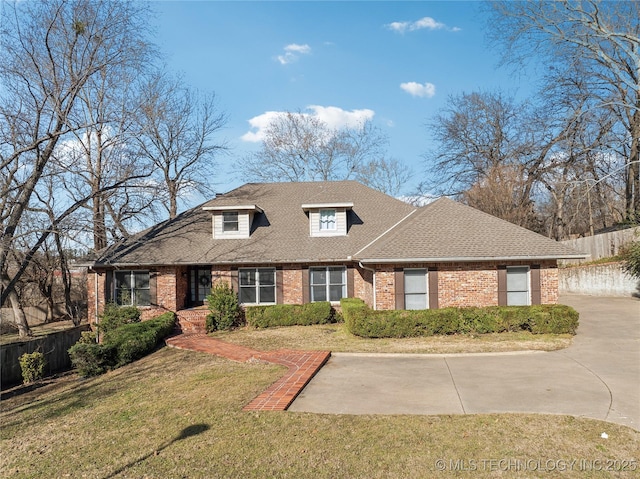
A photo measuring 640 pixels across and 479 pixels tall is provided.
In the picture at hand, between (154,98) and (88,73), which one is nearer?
(88,73)

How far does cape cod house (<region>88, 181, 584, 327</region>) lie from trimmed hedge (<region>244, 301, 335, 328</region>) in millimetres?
1040

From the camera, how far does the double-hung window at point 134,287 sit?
17125 mm

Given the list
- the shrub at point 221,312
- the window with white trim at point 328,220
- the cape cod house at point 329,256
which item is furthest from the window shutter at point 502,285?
the shrub at point 221,312

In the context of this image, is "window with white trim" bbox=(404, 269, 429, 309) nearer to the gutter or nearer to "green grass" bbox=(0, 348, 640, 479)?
the gutter

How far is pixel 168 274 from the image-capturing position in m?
16.9

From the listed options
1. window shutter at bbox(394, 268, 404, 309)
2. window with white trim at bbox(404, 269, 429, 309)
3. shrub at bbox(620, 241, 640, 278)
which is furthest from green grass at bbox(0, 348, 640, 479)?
shrub at bbox(620, 241, 640, 278)

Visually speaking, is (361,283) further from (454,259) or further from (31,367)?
(31,367)

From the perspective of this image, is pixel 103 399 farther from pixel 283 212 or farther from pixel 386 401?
pixel 283 212

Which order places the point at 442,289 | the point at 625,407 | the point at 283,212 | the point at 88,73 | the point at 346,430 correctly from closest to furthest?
the point at 346,430 → the point at 625,407 → the point at 442,289 → the point at 88,73 → the point at 283,212

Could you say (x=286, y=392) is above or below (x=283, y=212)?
below

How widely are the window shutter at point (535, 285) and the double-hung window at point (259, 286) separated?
9.55 m

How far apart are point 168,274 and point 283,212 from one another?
6.01 meters

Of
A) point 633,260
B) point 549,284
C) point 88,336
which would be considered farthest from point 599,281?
point 88,336

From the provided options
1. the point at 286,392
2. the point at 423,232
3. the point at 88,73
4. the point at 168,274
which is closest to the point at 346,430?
the point at 286,392
